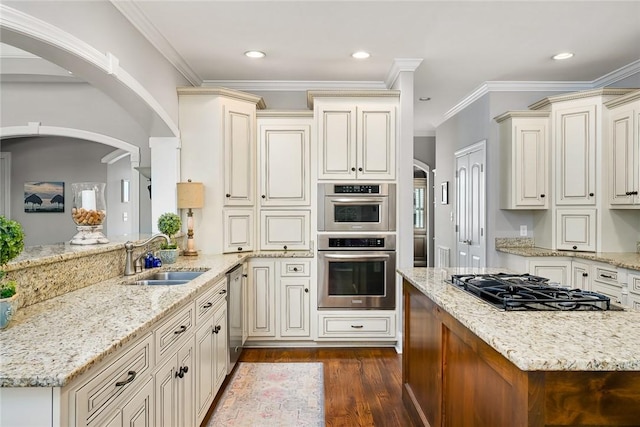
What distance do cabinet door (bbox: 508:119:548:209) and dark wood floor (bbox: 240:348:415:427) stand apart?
7.17ft

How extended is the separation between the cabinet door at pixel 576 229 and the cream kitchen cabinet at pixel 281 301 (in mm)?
2613

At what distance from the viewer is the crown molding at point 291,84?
167 inches

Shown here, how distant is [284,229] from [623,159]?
3.26m

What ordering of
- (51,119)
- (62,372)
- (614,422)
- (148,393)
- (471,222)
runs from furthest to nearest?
(471,222), (51,119), (148,393), (614,422), (62,372)

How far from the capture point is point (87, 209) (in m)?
2.33

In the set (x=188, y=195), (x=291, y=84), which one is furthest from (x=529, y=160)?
(x=188, y=195)

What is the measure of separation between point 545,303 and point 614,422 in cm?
53

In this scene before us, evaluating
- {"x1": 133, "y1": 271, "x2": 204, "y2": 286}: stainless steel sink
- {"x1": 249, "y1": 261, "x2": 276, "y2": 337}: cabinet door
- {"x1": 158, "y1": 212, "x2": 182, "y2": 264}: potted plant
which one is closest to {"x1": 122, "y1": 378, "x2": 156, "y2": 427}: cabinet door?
{"x1": 133, "y1": 271, "x2": 204, "y2": 286}: stainless steel sink

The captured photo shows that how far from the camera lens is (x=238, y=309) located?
3396 millimetres

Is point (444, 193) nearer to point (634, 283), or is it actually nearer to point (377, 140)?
point (377, 140)

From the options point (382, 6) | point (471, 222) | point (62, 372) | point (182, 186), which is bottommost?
point (62, 372)

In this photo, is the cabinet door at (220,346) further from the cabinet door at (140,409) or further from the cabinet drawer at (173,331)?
the cabinet door at (140,409)

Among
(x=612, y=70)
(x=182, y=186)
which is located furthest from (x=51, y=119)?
(x=612, y=70)

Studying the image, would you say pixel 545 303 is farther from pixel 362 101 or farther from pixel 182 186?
pixel 182 186
